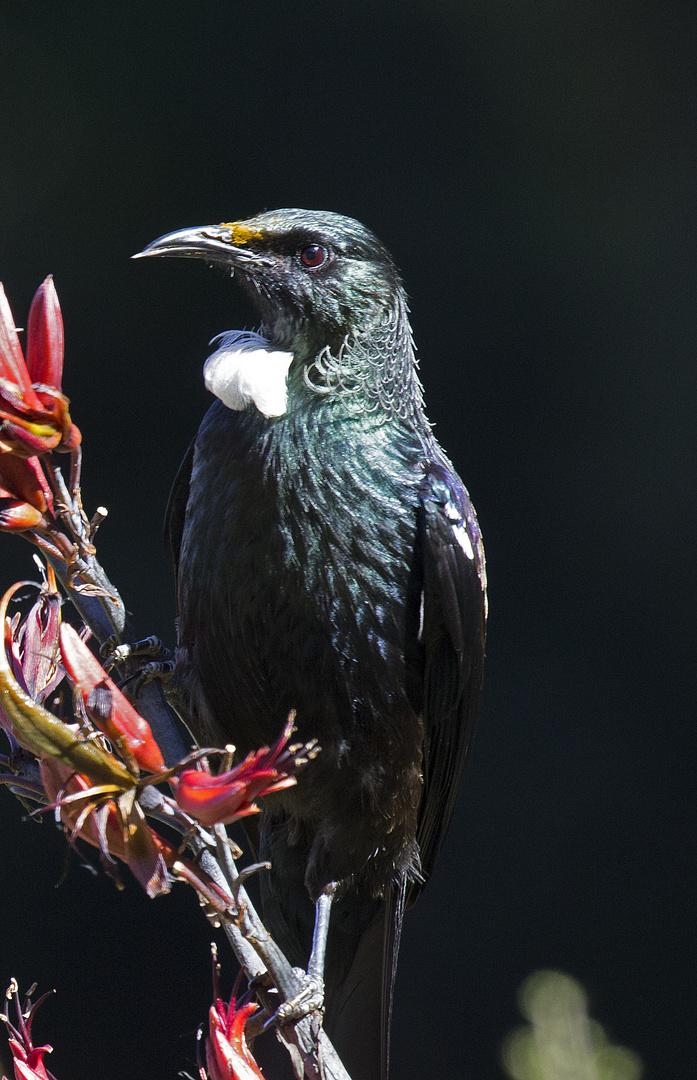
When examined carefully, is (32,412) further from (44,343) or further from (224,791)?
(224,791)

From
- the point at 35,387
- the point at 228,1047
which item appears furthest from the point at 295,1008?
the point at 35,387

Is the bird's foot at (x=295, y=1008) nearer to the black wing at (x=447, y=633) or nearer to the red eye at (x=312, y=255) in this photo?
the black wing at (x=447, y=633)

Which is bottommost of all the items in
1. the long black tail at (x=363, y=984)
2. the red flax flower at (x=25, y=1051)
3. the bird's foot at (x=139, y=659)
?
the long black tail at (x=363, y=984)

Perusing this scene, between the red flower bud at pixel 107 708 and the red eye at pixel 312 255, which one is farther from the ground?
the red eye at pixel 312 255

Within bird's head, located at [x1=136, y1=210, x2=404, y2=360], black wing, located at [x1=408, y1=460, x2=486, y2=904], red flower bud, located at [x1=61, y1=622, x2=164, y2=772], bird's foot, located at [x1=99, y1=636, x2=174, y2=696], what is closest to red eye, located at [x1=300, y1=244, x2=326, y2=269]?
bird's head, located at [x1=136, y1=210, x2=404, y2=360]

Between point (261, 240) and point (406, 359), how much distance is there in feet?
0.44

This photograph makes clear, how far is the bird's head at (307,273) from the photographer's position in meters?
0.65

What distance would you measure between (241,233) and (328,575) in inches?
8.3

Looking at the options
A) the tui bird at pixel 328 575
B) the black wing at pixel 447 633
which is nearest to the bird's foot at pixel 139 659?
the tui bird at pixel 328 575

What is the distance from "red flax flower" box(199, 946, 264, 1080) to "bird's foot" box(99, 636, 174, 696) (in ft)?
0.50

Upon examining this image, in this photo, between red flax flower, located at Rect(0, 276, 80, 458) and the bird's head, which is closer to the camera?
red flax flower, located at Rect(0, 276, 80, 458)

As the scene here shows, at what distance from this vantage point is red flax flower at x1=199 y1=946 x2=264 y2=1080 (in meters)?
0.41

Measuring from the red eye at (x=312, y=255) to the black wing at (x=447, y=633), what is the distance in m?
0.15

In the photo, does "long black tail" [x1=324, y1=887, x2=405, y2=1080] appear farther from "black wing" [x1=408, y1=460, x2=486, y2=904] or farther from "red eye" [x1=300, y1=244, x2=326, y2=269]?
"red eye" [x1=300, y1=244, x2=326, y2=269]
